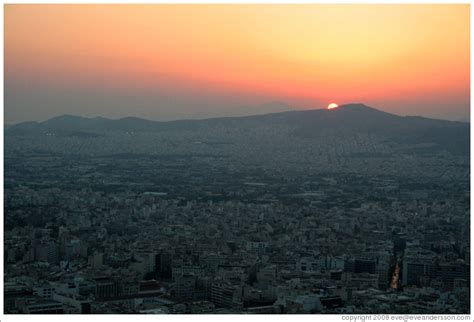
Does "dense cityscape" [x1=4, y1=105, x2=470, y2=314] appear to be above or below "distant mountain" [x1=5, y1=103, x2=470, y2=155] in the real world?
below

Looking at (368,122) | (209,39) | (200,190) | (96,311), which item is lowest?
(96,311)

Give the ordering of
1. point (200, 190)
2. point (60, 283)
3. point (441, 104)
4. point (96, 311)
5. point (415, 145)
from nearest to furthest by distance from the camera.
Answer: point (96, 311) → point (60, 283) → point (441, 104) → point (200, 190) → point (415, 145)

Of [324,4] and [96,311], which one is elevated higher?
[324,4]

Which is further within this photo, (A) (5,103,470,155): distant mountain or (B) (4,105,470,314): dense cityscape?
(A) (5,103,470,155): distant mountain

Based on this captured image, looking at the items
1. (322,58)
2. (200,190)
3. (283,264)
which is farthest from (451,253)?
(200,190)

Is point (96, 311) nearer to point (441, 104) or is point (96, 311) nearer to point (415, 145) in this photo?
point (441, 104)
